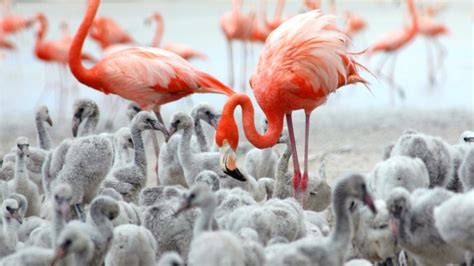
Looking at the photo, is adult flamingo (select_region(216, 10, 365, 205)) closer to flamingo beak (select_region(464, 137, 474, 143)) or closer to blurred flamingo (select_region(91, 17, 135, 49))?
flamingo beak (select_region(464, 137, 474, 143))

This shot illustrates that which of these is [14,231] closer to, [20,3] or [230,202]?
[230,202]

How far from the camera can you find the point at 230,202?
19.7 feet

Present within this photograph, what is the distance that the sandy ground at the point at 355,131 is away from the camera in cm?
963

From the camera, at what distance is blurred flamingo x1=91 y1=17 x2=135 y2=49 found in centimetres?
1467

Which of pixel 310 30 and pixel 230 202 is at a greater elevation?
pixel 310 30

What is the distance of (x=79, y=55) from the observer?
344 inches

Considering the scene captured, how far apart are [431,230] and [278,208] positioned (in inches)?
33.9

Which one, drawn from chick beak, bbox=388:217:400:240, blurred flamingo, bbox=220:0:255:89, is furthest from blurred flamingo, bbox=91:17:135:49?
chick beak, bbox=388:217:400:240

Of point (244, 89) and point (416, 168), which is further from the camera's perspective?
point (244, 89)

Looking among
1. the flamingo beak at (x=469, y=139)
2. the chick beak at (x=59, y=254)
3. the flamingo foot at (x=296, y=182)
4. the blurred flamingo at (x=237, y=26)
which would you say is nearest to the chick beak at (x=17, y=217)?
the chick beak at (x=59, y=254)

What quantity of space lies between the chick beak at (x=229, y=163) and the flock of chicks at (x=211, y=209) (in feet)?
0.17

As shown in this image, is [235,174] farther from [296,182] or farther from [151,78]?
[151,78]

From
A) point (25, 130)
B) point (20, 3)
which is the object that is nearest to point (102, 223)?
point (25, 130)

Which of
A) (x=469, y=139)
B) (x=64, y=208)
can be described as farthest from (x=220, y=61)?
(x=64, y=208)
